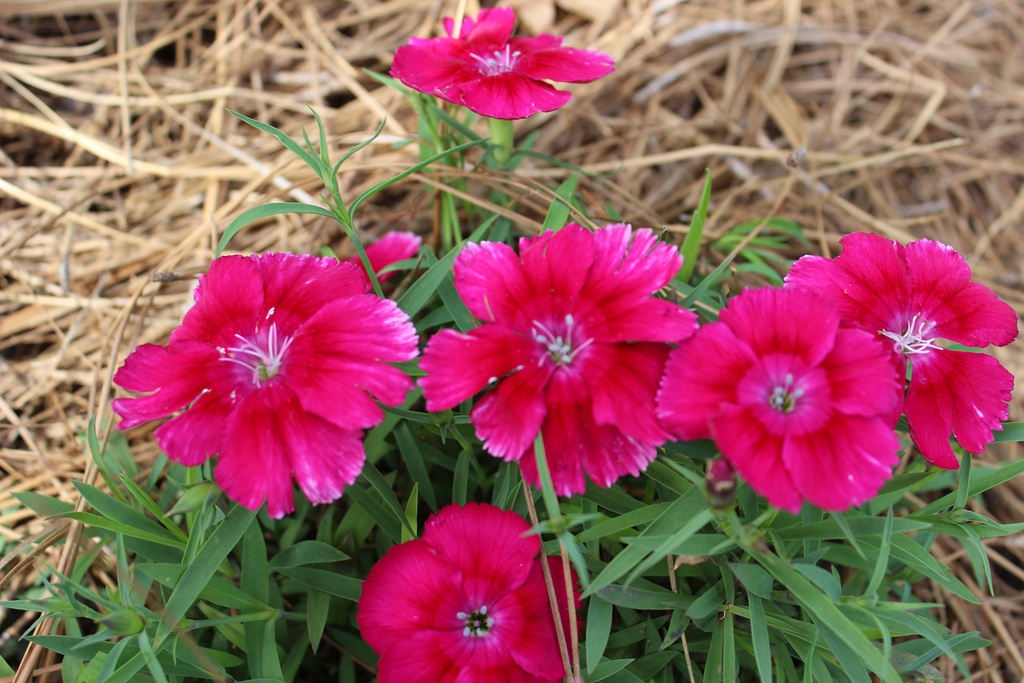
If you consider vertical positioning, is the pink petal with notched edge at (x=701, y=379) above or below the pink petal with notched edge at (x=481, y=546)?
above

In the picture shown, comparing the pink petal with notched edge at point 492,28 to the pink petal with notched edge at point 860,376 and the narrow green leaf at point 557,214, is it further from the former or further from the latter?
the pink petal with notched edge at point 860,376

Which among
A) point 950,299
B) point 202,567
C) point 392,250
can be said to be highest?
point 392,250

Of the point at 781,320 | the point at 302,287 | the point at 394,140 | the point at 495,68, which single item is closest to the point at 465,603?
the point at 302,287

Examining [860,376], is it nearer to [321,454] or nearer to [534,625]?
[534,625]

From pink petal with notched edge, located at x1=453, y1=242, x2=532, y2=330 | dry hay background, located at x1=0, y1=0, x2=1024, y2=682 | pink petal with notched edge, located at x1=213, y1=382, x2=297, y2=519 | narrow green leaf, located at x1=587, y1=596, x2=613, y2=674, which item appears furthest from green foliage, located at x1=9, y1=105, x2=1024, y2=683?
dry hay background, located at x1=0, y1=0, x2=1024, y2=682

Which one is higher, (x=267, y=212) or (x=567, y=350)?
(x=267, y=212)

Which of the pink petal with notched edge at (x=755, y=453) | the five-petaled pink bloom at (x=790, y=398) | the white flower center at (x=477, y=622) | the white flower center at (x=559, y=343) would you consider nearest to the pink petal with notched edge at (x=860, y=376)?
the five-petaled pink bloom at (x=790, y=398)

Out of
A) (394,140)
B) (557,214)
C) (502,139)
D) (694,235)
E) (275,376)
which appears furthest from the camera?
(394,140)
